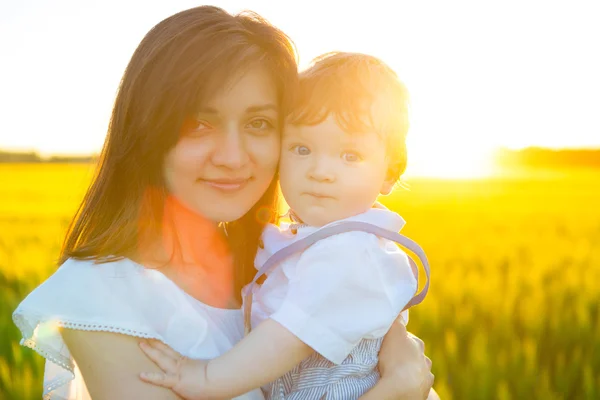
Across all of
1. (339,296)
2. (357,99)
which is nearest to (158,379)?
(339,296)

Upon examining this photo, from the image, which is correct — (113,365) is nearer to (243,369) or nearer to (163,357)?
(163,357)

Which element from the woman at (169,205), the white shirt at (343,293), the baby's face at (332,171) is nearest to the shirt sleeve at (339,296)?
the white shirt at (343,293)

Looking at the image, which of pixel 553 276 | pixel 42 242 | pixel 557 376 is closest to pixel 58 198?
pixel 42 242

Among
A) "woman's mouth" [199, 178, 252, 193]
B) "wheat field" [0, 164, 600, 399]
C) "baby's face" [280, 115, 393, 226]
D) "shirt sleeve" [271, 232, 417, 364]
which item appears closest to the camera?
"shirt sleeve" [271, 232, 417, 364]

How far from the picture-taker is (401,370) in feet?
5.95

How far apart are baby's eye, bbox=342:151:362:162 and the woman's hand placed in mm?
545

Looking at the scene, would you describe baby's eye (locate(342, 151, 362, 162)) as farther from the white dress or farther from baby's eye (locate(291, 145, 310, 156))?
the white dress

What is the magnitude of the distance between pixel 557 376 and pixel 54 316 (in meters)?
2.21

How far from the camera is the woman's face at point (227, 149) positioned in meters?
1.78

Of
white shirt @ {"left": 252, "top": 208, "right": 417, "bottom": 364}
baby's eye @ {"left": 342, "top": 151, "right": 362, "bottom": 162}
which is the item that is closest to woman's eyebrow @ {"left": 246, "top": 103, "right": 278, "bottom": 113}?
baby's eye @ {"left": 342, "top": 151, "right": 362, "bottom": 162}

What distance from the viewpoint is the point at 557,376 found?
290cm

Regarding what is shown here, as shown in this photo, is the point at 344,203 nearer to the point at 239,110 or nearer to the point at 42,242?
the point at 239,110

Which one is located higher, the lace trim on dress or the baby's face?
Result: the baby's face

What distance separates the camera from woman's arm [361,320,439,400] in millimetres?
1784
